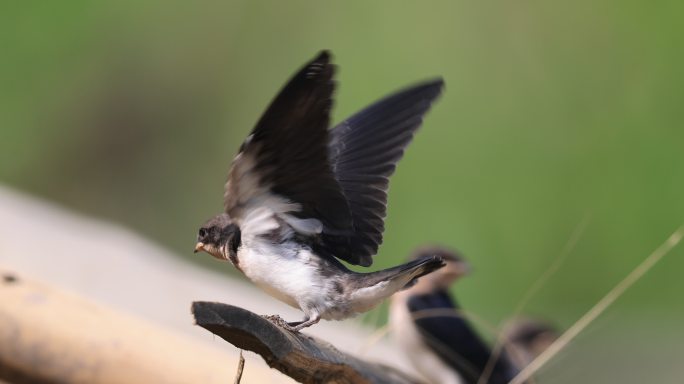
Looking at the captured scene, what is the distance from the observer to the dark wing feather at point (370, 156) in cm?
246

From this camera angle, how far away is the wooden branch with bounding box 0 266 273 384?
2570 mm

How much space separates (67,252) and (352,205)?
1995mm

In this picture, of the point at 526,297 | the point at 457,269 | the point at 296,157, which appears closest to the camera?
the point at 296,157

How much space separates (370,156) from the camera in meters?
2.59

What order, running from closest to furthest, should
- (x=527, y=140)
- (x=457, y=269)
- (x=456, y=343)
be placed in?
(x=456, y=343), (x=457, y=269), (x=527, y=140)

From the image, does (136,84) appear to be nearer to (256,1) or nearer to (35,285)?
(256,1)

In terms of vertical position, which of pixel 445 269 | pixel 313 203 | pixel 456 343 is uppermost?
pixel 313 203

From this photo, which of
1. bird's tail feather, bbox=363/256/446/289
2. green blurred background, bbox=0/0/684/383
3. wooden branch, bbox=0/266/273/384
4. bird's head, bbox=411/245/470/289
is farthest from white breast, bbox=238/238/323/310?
green blurred background, bbox=0/0/684/383

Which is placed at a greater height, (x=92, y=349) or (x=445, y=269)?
(x=92, y=349)

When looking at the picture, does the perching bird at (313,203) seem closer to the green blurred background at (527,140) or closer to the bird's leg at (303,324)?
the bird's leg at (303,324)

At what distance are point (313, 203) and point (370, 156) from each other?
1.01 feet

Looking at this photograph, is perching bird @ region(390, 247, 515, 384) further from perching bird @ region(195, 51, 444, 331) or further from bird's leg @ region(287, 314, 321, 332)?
bird's leg @ region(287, 314, 321, 332)

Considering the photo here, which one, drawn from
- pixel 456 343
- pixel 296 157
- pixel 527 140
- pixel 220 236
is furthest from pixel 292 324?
pixel 527 140

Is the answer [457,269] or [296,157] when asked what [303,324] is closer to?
[296,157]
